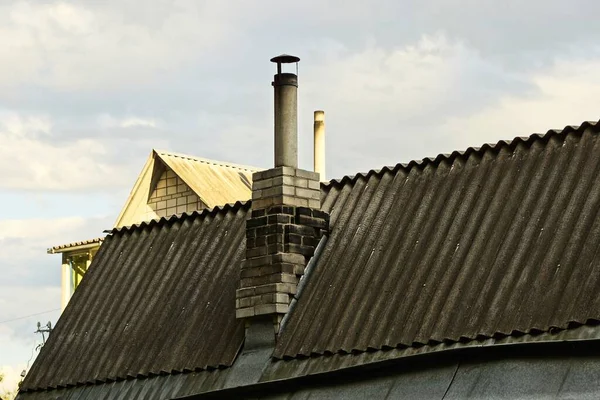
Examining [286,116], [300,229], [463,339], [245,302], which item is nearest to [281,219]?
[300,229]

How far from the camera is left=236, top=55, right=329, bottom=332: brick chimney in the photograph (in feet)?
60.5

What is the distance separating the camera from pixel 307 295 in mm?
18344

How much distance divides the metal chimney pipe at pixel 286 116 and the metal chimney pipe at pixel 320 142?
603 inches

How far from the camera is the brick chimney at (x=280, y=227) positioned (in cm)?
1845

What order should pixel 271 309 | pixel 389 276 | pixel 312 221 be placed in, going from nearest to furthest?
pixel 389 276
pixel 271 309
pixel 312 221

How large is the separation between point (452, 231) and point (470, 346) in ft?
7.15

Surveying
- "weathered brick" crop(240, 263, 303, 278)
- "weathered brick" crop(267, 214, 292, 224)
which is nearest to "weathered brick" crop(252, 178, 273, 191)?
"weathered brick" crop(267, 214, 292, 224)

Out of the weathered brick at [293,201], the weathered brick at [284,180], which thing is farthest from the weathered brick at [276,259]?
the weathered brick at [284,180]

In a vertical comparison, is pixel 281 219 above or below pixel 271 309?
above

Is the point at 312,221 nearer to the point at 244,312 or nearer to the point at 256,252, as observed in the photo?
the point at 256,252

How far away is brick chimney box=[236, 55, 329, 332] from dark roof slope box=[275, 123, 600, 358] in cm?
24

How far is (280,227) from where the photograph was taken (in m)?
18.7

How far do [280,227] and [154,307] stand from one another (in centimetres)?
270

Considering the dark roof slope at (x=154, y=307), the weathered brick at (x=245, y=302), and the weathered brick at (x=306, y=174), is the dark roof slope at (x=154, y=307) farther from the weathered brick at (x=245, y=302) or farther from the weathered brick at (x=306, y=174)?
the weathered brick at (x=306, y=174)
